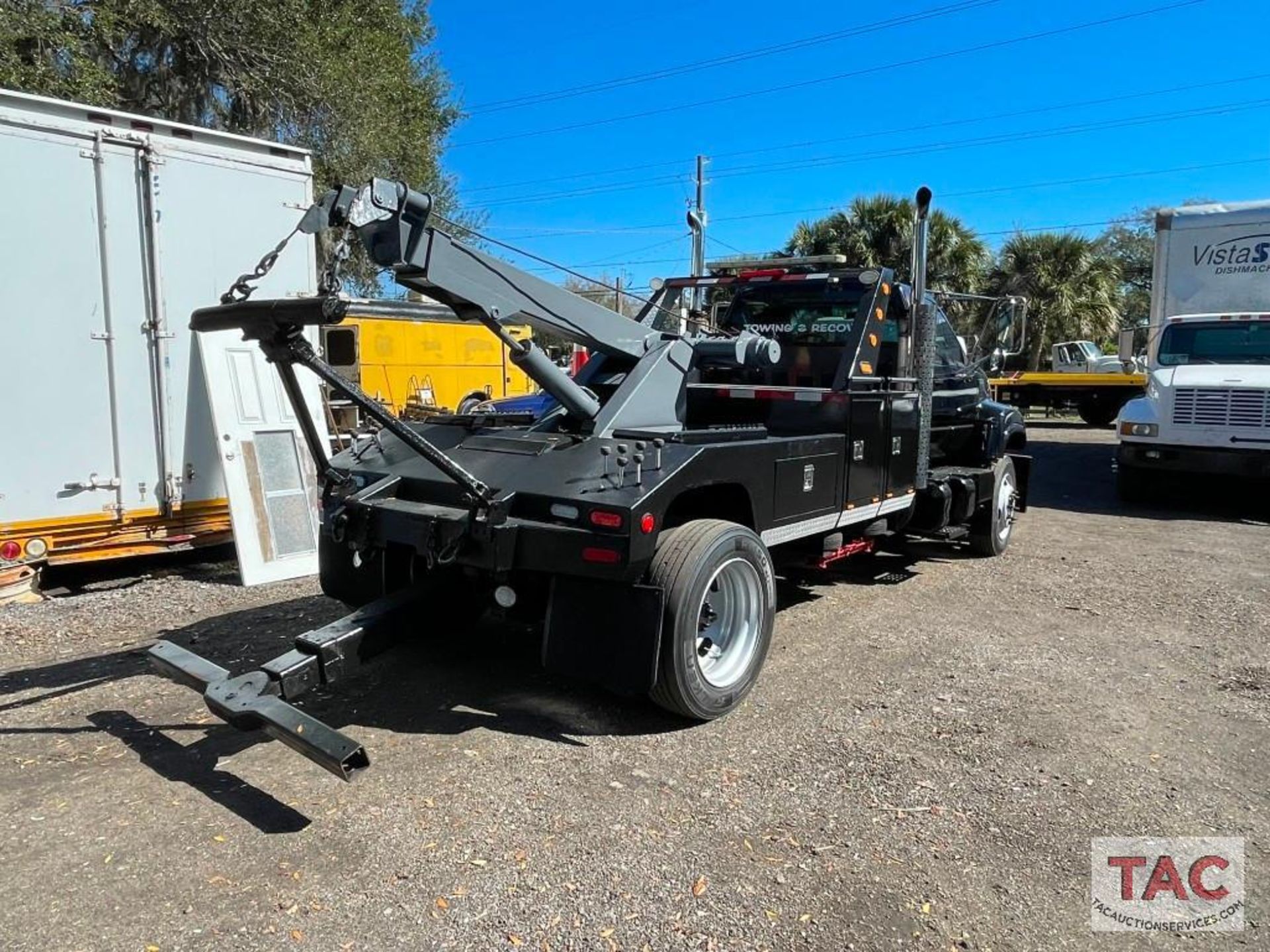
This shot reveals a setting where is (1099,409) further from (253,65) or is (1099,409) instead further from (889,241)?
(253,65)

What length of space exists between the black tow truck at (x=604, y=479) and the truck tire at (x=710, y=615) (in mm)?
10

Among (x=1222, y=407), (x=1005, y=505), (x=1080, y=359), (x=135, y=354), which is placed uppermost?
(x=1080, y=359)

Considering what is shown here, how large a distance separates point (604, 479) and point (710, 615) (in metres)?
0.93

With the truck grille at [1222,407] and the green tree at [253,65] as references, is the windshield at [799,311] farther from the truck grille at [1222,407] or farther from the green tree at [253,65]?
the green tree at [253,65]

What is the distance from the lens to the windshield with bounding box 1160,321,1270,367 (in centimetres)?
1100

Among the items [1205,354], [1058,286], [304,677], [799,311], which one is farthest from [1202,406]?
[1058,286]

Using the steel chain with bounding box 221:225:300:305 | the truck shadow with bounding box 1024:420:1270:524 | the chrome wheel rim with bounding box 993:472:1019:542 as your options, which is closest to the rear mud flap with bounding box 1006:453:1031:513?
the chrome wheel rim with bounding box 993:472:1019:542

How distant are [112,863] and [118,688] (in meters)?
1.81

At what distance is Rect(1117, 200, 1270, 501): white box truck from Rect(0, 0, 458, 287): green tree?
41.0ft

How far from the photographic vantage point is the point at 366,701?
14.7ft

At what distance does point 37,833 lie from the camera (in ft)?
10.6

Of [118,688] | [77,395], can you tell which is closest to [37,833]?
[118,688]

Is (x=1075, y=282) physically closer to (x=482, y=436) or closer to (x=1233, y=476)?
(x=1233, y=476)

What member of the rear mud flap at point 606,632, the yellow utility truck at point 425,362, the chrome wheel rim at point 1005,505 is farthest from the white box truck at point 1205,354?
the rear mud flap at point 606,632
